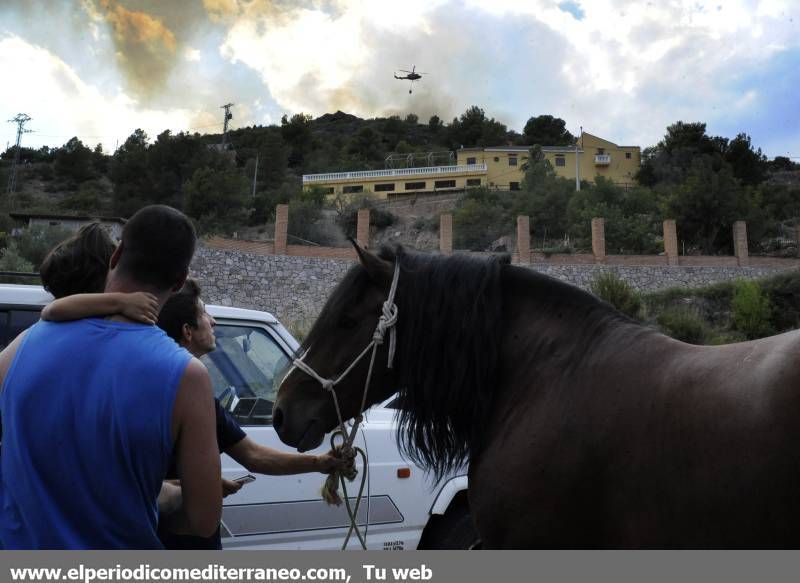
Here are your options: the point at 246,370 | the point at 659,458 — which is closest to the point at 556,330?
the point at 659,458

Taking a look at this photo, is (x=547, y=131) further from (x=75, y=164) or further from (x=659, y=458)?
(x=659, y=458)

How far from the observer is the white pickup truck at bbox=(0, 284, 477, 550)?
3.48 metres

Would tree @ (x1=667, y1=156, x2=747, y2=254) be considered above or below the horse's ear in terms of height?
above

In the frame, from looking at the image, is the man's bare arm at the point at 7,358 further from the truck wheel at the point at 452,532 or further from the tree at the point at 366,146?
the tree at the point at 366,146

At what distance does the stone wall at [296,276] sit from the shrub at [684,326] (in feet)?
23.9

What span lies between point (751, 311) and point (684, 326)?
3771 mm

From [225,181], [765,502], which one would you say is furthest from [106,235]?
[225,181]

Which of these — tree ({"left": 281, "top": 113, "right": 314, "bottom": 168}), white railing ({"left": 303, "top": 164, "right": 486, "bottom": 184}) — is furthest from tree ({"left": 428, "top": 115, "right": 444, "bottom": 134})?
white railing ({"left": 303, "top": 164, "right": 486, "bottom": 184})

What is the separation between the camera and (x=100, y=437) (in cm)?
159

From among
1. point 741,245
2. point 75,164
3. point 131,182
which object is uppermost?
point 75,164

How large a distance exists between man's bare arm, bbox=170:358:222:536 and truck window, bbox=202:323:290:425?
205 centimetres

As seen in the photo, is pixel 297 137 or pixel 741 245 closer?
pixel 741 245

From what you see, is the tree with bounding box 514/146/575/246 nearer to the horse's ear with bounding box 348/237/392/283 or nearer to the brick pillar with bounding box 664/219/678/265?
the brick pillar with bounding box 664/219/678/265

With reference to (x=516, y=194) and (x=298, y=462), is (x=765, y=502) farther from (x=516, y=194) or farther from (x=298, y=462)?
(x=516, y=194)
